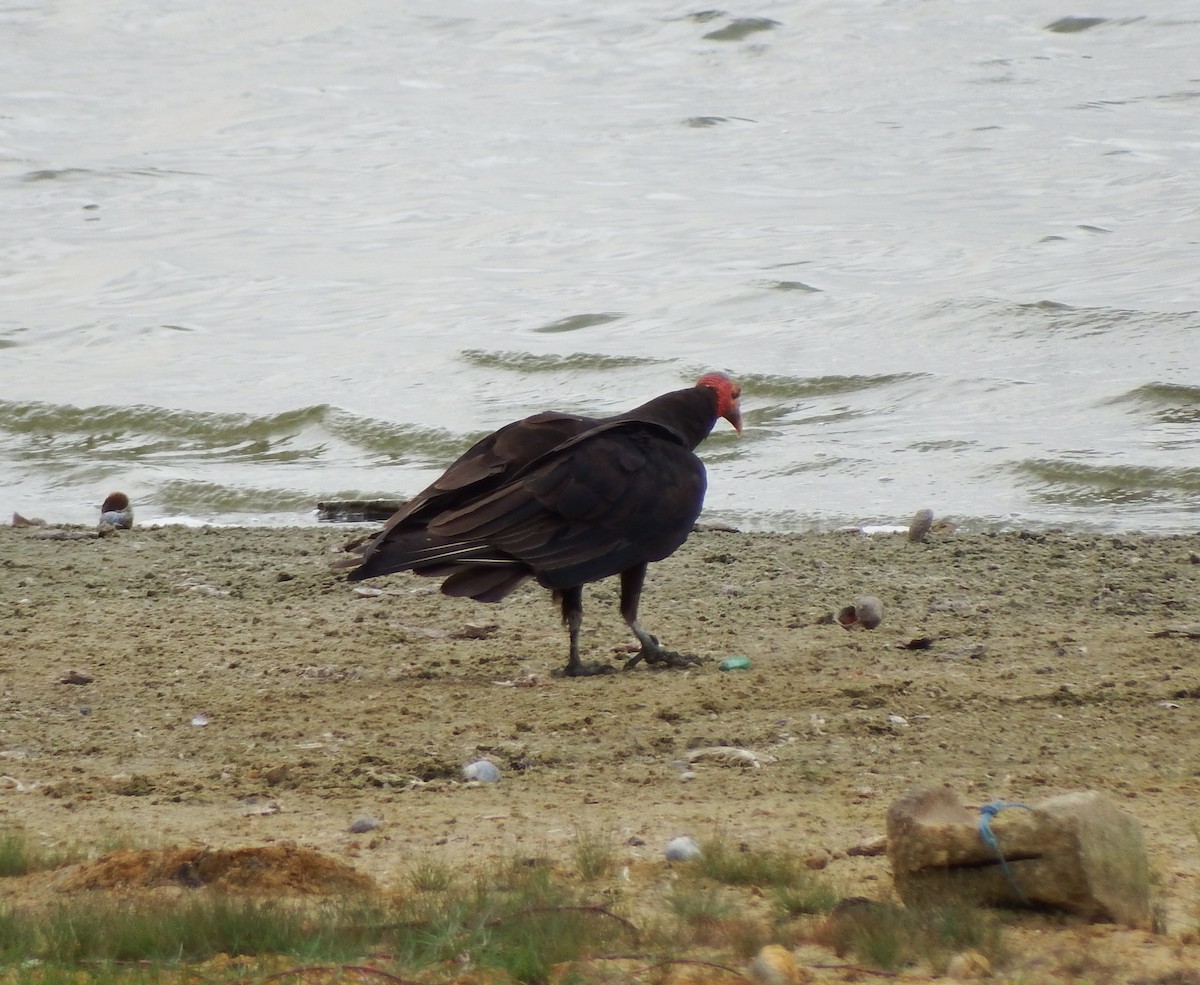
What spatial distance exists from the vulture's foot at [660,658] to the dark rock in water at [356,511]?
117 inches

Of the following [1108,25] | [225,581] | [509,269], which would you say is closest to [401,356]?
[509,269]

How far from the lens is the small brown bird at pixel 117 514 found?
26.9 feet

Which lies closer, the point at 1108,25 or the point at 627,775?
the point at 627,775

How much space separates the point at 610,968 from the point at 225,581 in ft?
14.3

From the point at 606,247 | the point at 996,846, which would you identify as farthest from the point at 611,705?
the point at 606,247

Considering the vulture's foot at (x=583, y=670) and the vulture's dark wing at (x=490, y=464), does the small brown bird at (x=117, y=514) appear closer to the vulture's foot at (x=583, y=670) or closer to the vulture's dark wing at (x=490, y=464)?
the vulture's dark wing at (x=490, y=464)

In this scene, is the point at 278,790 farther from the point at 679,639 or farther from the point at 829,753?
the point at 679,639

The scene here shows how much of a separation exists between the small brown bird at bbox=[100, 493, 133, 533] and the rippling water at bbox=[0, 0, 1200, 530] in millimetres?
938

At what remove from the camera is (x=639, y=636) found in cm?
532

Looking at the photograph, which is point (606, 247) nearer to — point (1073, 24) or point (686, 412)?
point (1073, 24)

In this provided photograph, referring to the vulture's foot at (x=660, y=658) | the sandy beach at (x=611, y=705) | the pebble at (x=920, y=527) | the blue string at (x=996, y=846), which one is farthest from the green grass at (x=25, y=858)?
the pebble at (x=920, y=527)

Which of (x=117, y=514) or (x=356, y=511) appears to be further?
(x=356, y=511)

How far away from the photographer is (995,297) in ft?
A: 45.4

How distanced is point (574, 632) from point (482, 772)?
1.21 meters
